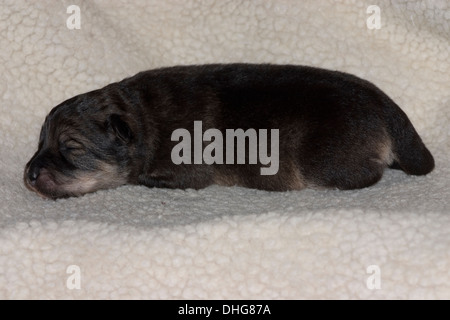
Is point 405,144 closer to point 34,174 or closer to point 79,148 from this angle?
point 79,148

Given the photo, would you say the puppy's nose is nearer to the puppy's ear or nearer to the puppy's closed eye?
the puppy's closed eye

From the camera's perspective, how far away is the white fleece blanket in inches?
126

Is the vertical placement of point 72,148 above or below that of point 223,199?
above

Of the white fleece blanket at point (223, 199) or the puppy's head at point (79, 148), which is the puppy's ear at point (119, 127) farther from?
the white fleece blanket at point (223, 199)

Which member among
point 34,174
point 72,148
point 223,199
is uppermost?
point 72,148

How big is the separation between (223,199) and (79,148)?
0.72m

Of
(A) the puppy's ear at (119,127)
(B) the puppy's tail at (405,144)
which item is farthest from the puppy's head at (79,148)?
(B) the puppy's tail at (405,144)

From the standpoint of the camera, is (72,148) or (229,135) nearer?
(72,148)

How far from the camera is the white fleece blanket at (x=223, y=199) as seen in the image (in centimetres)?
321

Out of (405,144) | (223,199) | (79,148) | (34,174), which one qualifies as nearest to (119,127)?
(79,148)

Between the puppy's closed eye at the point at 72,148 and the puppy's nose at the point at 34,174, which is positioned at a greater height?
the puppy's closed eye at the point at 72,148

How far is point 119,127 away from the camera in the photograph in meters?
3.87

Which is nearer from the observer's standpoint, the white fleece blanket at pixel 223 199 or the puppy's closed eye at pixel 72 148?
the white fleece blanket at pixel 223 199
